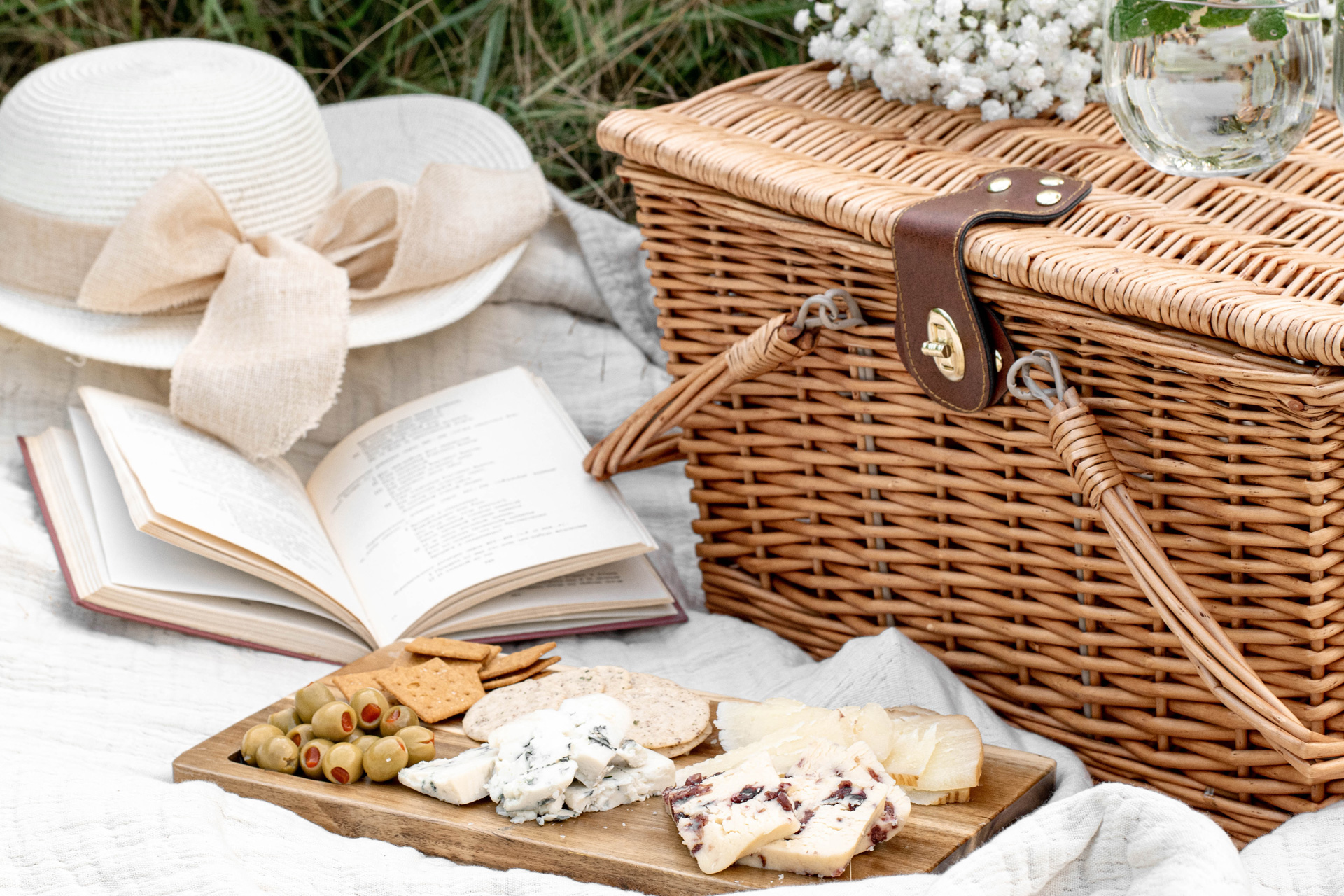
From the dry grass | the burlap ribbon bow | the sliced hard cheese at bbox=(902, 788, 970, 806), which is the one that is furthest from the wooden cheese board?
the dry grass

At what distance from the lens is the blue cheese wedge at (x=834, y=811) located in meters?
0.64

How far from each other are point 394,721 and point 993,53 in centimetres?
60

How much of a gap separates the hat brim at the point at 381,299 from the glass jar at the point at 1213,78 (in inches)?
23.9

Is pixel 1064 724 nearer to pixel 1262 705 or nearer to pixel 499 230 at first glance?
pixel 1262 705

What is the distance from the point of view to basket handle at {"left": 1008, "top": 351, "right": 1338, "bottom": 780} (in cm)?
68

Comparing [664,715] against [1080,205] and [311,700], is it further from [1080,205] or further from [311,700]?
[1080,205]

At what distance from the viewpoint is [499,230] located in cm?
121

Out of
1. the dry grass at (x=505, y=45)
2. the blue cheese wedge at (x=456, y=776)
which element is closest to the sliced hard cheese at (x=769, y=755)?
the blue cheese wedge at (x=456, y=776)

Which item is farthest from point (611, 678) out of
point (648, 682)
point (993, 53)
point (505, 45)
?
point (505, 45)

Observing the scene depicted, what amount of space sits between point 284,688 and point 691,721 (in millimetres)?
315

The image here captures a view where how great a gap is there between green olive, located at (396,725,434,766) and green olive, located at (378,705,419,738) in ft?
0.05

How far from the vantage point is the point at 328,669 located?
0.96 m

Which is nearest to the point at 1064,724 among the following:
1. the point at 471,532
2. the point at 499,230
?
the point at 471,532

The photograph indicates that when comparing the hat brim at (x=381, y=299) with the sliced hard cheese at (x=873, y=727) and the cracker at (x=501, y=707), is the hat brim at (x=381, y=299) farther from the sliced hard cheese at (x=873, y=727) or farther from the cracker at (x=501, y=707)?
the sliced hard cheese at (x=873, y=727)
